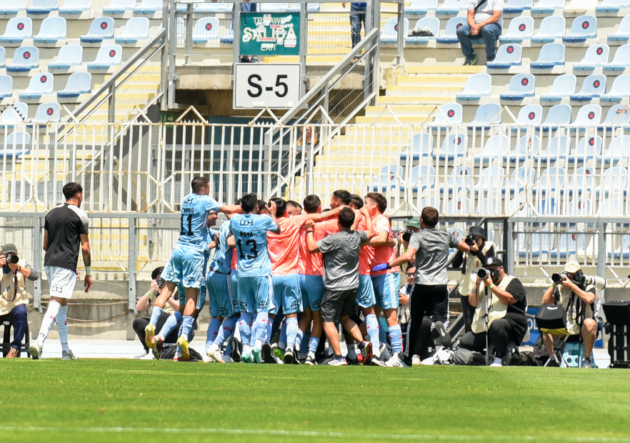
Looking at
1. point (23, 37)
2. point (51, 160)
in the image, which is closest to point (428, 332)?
point (51, 160)

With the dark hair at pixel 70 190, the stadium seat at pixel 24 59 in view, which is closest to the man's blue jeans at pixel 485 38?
the stadium seat at pixel 24 59

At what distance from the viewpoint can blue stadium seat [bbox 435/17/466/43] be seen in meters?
22.9

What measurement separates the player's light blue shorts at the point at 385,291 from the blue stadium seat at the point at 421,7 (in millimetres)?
13013

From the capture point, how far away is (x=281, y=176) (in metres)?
16.1

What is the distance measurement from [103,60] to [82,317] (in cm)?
948

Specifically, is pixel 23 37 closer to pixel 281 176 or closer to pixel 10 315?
pixel 281 176

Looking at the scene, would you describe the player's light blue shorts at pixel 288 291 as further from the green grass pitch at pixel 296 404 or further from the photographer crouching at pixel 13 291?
the photographer crouching at pixel 13 291

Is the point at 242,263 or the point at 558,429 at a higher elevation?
the point at 242,263

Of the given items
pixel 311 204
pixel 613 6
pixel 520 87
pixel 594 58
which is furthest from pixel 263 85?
pixel 311 204

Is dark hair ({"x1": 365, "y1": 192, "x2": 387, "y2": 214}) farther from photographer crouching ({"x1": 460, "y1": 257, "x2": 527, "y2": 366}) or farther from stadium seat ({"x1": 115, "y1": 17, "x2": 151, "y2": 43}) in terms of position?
stadium seat ({"x1": 115, "y1": 17, "x2": 151, "y2": 43})

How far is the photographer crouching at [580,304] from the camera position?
12.7 m

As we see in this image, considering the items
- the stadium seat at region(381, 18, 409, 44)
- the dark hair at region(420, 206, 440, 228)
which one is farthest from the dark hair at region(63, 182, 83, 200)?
the stadium seat at region(381, 18, 409, 44)

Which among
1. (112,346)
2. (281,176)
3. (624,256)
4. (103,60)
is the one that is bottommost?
(112,346)

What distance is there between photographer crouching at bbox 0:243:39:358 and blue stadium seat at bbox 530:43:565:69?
1286 centimetres
